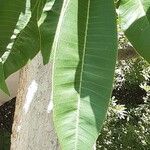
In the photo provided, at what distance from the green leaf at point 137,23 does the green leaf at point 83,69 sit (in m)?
0.02

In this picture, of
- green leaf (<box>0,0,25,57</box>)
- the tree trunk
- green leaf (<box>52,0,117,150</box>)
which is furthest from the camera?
the tree trunk

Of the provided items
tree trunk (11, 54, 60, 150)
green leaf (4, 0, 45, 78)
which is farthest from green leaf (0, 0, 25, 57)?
tree trunk (11, 54, 60, 150)

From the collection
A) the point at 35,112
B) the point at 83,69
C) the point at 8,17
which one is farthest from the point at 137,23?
the point at 35,112

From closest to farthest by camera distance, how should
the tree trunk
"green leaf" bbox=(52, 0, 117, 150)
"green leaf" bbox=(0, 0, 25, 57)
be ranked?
"green leaf" bbox=(52, 0, 117, 150) < "green leaf" bbox=(0, 0, 25, 57) < the tree trunk

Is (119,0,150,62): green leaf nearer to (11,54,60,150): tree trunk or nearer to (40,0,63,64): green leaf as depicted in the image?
(40,0,63,64): green leaf

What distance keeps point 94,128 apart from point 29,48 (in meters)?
0.30

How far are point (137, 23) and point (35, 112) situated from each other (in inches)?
28.0

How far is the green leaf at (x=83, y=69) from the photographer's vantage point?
0.68m

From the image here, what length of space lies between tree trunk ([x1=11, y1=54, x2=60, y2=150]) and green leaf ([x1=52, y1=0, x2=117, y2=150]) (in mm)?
555

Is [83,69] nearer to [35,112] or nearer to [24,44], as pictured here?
[24,44]

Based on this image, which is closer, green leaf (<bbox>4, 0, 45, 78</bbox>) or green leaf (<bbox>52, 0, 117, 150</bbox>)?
green leaf (<bbox>52, 0, 117, 150</bbox>)

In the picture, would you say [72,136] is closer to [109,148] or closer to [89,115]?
[89,115]

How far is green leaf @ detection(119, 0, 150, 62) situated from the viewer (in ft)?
2.38

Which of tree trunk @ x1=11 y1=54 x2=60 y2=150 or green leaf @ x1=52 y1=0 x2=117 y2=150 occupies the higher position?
green leaf @ x1=52 y1=0 x2=117 y2=150
